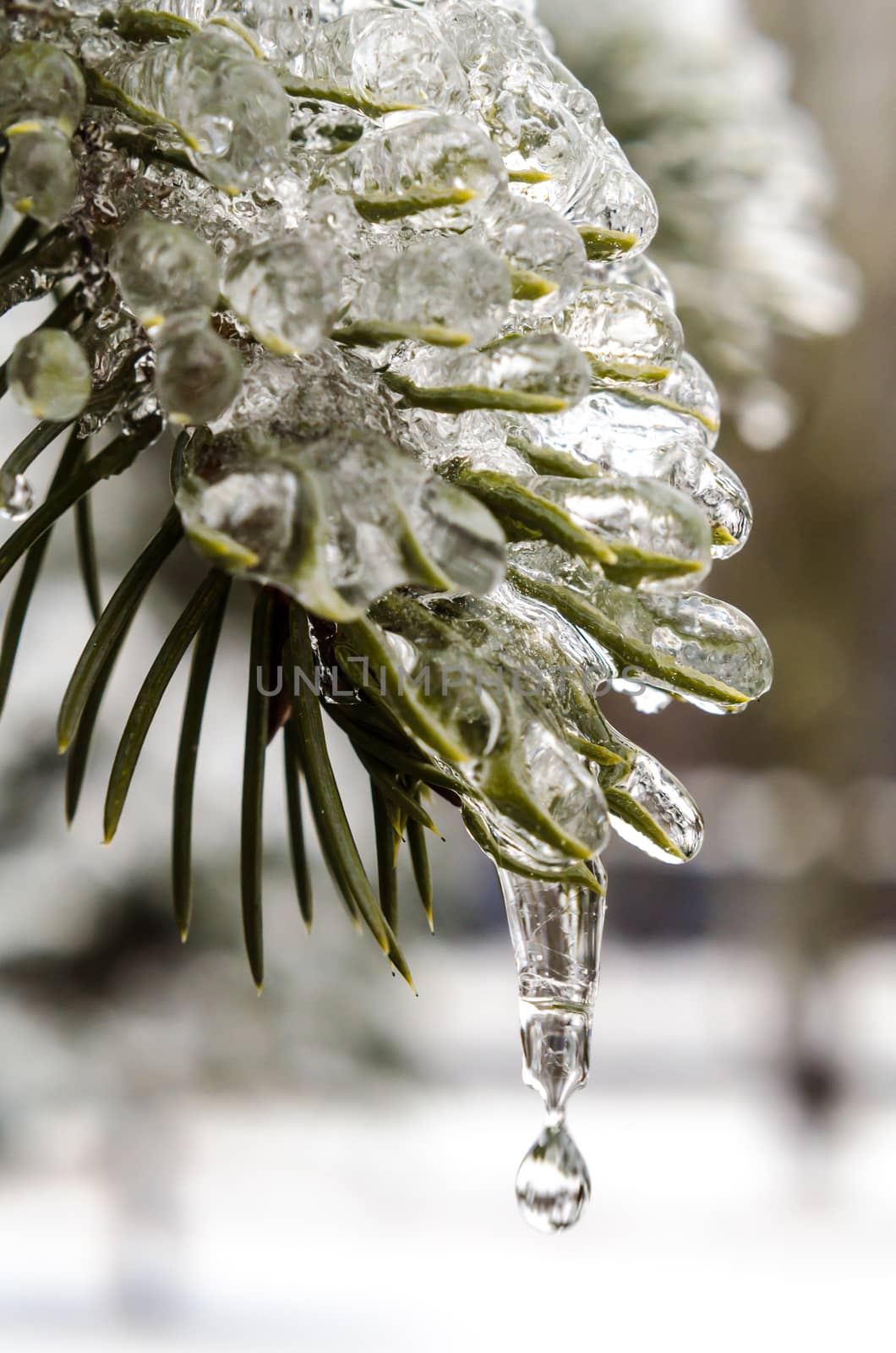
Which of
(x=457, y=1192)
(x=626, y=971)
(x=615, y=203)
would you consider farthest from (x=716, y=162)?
(x=626, y=971)

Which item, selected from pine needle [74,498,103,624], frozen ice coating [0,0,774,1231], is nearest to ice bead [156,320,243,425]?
frozen ice coating [0,0,774,1231]

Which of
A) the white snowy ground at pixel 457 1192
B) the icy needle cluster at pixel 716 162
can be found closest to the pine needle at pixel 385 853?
the icy needle cluster at pixel 716 162

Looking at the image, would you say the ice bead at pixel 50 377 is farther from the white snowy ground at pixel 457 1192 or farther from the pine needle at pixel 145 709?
Result: the white snowy ground at pixel 457 1192

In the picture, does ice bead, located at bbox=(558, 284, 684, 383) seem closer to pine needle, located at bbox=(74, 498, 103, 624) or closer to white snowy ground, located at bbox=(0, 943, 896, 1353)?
pine needle, located at bbox=(74, 498, 103, 624)

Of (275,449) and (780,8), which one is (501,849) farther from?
(780,8)

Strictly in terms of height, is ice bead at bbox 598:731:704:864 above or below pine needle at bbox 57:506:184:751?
below

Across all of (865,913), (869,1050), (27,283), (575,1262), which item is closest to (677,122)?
(27,283)

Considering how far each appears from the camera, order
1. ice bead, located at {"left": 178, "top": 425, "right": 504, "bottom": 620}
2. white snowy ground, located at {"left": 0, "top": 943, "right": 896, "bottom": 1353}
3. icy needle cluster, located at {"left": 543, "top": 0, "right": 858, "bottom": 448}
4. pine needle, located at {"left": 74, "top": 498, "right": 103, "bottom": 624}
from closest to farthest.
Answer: ice bead, located at {"left": 178, "top": 425, "right": 504, "bottom": 620} < pine needle, located at {"left": 74, "top": 498, "right": 103, "bottom": 624} < icy needle cluster, located at {"left": 543, "top": 0, "right": 858, "bottom": 448} < white snowy ground, located at {"left": 0, "top": 943, "right": 896, "bottom": 1353}
